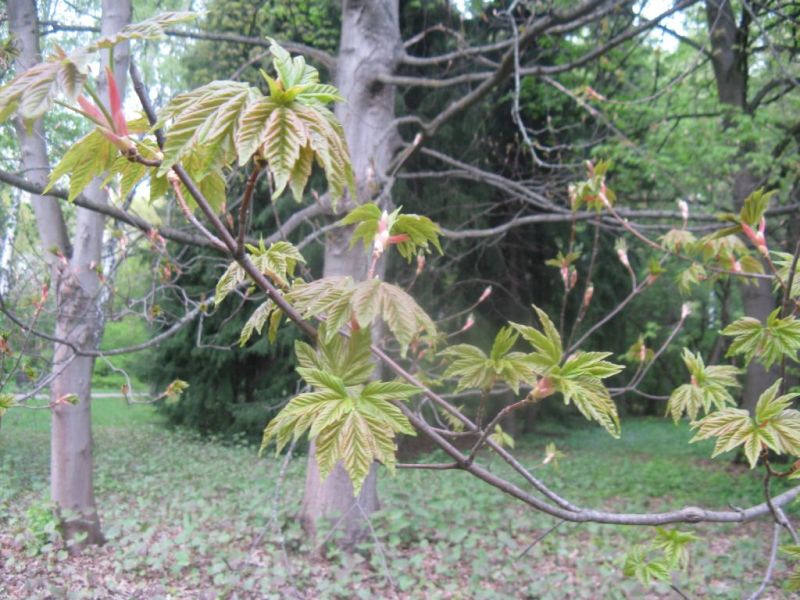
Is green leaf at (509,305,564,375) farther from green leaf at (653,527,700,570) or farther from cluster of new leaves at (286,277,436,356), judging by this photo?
green leaf at (653,527,700,570)

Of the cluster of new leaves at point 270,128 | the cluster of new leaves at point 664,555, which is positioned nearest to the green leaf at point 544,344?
the cluster of new leaves at point 270,128

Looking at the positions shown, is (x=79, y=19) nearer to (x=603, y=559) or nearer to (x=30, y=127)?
(x=30, y=127)

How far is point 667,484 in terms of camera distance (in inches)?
341

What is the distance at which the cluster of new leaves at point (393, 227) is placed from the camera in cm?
121

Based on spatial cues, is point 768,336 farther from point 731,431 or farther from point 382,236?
point 382,236

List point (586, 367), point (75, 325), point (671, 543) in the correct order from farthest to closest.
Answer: point (75, 325) < point (671, 543) < point (586, 367)

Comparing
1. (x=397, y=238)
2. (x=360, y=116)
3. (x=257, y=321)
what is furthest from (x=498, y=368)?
(x=360, y=116)

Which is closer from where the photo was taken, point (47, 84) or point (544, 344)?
point (47, 84)

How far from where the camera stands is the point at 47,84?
0.79m

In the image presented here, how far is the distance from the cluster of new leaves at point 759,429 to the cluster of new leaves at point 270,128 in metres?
1.02

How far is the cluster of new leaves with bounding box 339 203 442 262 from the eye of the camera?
3.96ft

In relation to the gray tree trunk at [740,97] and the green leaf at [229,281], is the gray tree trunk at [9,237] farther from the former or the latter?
the gray tree trunk at [740,97]

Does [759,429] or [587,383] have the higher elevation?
[587,383]

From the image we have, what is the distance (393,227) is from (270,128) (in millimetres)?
470
